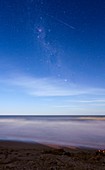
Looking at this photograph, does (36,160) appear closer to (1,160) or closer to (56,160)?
(56,160)

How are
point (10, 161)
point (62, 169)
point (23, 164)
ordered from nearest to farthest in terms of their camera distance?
point (62, 169) → point (23, 164) → point (10, 161)

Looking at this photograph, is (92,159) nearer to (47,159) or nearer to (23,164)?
(47,159)

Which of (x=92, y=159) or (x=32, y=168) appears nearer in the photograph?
(x=32, y=168)

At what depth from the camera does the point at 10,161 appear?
7.26m

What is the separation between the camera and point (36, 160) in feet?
24.0

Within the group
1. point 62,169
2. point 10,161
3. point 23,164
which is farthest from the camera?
point 10,161

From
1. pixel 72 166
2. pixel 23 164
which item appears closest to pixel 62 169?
pixel 72 166

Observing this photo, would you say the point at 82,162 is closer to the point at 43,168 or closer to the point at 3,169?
the point at 43,168

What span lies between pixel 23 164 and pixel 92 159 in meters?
2.64

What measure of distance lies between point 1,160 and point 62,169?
2505 mm

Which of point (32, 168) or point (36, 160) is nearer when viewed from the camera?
point (32, 168)

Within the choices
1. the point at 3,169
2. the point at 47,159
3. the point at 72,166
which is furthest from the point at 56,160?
the point at 3,169

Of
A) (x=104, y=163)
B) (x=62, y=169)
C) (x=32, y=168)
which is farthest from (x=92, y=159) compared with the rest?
(x=32, y=168)

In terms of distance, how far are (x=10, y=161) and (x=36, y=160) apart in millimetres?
923
